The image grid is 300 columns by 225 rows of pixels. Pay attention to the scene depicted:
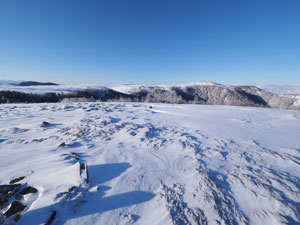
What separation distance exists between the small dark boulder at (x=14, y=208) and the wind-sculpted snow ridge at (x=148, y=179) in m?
0.01

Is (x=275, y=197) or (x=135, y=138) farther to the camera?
(x=135, y=138)

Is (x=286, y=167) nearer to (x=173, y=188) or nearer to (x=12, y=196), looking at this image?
(x=173, y=188)

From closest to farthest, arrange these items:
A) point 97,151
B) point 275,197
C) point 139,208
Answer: point 139,208 → point 275,197 → point 97,151

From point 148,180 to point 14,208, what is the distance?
2.22 metres

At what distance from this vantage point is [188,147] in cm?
419

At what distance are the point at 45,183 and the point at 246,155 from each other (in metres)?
5.11

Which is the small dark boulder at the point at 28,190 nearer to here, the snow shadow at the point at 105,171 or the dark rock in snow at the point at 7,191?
the dark rock in snow at the point at 7,191

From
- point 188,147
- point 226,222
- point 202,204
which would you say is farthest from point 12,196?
point 188,147

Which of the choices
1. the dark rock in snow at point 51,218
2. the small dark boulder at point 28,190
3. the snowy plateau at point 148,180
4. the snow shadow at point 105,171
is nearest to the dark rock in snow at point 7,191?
the snowy plateau at point 148,180

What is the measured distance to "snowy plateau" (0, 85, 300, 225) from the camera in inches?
76.3

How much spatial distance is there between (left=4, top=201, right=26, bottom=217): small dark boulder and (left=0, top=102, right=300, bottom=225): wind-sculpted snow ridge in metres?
0.01

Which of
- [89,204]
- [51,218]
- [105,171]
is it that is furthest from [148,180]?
[51,218]

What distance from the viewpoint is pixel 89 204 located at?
2082 millimetres

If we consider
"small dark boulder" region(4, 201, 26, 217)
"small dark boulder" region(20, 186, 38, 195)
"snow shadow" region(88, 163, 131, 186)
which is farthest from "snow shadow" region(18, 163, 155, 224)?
"small dark boulder" region(20, 186, 38, 195)
